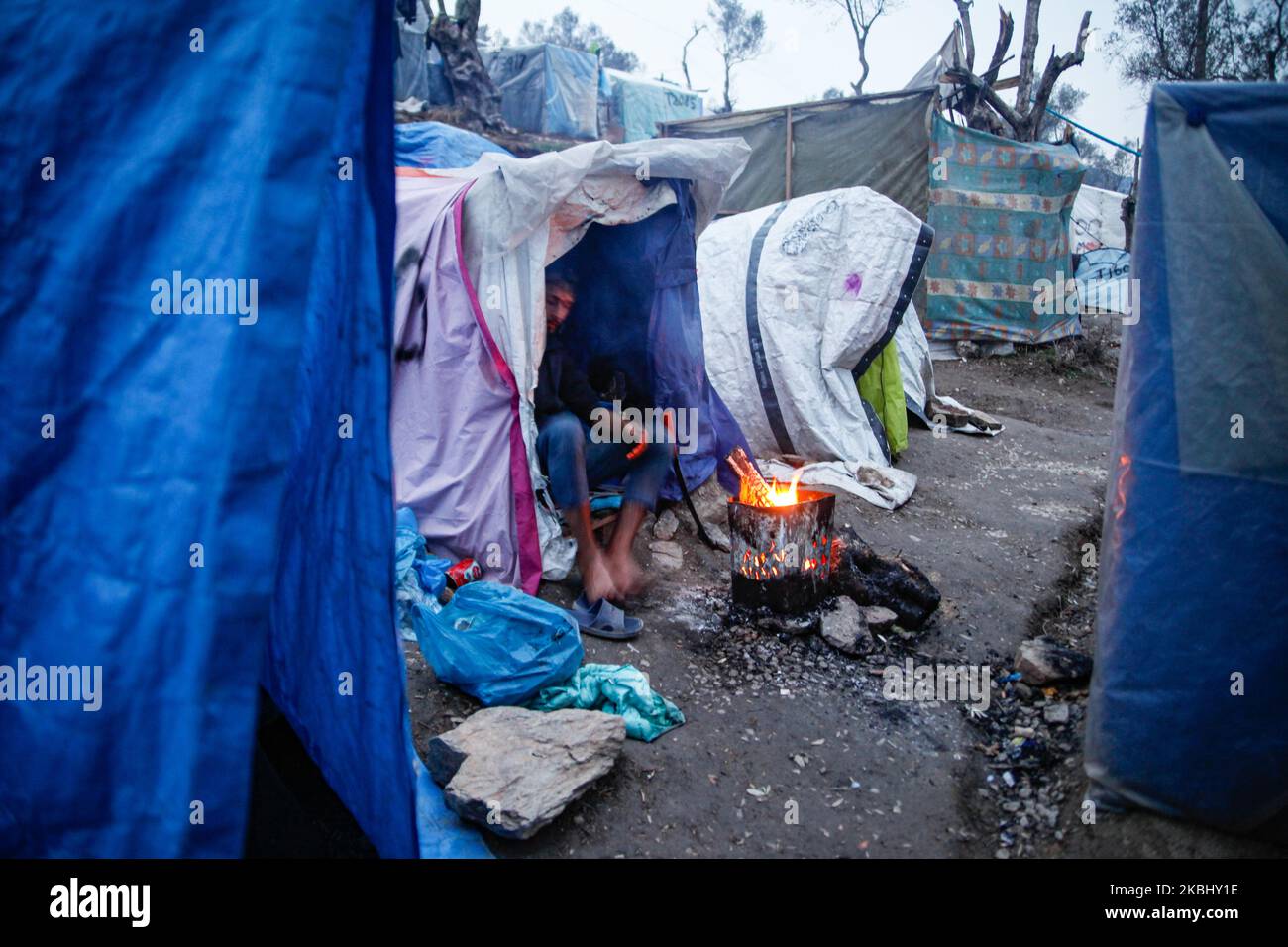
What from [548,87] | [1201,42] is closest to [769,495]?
[548,87]

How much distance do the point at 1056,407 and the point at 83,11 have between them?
9.36 meters

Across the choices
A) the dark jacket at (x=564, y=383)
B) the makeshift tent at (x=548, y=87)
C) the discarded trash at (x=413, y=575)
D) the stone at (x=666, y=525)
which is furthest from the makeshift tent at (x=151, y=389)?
the makeshift tent at (x=548, y=87)

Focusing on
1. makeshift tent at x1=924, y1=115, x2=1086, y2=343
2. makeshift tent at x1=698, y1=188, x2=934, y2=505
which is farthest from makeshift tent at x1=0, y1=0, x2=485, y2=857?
makeshift tent at x1=924, y1=115, x2=1086, y2=343

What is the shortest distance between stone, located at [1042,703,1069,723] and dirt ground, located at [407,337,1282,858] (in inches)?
1.5

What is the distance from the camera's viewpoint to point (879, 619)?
3.70 meters

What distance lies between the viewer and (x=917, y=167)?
1030 centimetres

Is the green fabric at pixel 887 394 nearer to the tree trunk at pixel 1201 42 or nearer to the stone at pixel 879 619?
the stone at pixel 879 619

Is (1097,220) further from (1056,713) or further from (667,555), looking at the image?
(1056,713)

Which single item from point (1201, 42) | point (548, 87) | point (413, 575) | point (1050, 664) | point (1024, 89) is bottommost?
point (1050, 664)

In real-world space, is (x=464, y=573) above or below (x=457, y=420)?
below

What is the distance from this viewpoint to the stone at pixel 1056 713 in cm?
286

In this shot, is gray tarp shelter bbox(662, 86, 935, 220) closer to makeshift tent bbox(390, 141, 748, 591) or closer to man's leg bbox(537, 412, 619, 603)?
makeshift tent bbox(390, 141, 748, 591)

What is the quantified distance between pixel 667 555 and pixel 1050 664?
1999 millimetres
